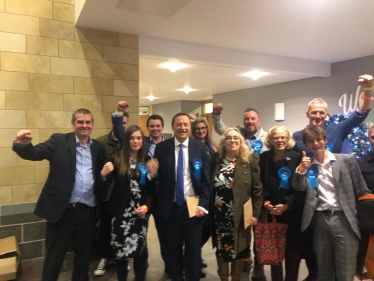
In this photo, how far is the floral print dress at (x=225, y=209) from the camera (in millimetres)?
2230

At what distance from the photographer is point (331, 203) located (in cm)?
204

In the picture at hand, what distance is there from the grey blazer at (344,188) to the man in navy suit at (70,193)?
1494 mm

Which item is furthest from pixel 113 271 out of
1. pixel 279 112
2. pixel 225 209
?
pixel 279 112

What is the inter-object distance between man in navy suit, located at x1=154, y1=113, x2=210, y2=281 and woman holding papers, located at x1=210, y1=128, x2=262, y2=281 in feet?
0.34

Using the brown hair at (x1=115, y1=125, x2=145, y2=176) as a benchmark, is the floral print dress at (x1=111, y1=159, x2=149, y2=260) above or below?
below

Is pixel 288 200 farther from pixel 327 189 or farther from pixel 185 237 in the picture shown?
pixel 185 237

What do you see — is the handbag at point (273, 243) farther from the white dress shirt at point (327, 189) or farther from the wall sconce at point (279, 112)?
the wall sconce at point (279, 112)

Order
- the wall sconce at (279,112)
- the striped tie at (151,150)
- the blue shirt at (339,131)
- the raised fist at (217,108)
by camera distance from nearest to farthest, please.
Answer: the blue shirt at (339,131), the striped tie at (151,150), the raised fist at (217,108), the wall sconce at (279,112)

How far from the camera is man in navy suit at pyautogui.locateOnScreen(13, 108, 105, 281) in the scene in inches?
83.7

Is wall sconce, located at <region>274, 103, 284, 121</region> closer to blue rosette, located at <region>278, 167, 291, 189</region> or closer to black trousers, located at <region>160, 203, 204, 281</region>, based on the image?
blue rosette, located at <region>278, 167, 291, 189</region>

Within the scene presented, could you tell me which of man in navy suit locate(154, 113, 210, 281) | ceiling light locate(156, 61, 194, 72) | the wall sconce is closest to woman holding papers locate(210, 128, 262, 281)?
man in navy suit locate(154, 113, 210, 281)

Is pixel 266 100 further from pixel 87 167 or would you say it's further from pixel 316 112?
pixel 87 167

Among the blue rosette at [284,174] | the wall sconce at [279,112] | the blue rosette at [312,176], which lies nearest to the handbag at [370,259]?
the blue rosette at [312,176]

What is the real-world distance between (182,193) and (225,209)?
34 cm
